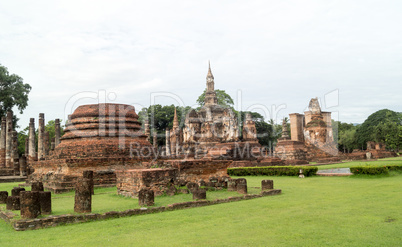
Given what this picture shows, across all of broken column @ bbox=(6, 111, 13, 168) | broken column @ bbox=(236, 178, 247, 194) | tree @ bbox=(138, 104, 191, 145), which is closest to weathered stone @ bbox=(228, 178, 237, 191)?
broken column @ bbox=(236, 178, 247, 194)

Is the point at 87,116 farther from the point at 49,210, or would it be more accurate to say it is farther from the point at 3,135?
the point at 3,135

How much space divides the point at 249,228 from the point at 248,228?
2 centimetres

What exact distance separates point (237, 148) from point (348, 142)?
126ft

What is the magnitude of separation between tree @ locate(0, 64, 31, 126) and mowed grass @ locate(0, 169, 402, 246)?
31.1m

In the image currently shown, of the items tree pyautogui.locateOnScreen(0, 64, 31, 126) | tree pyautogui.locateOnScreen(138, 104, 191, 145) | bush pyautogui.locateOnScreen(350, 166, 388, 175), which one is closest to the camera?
bush pyautogui.locateOnScreen(350, 166, 388, 175)

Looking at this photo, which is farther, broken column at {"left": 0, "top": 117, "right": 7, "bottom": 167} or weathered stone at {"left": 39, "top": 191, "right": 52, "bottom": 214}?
broken column at {"left": 0, "top": 117, "right": 7, "bottom": 167}

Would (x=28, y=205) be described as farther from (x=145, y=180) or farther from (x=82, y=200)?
(x=145, y=180)

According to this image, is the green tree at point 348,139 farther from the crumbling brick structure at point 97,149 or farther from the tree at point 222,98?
the crumbling brick structure at point 97,149

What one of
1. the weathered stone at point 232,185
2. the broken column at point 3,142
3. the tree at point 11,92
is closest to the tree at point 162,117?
the tree at point 11,92

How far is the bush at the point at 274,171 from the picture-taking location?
16.0 meters

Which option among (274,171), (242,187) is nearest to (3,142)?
(274,171)

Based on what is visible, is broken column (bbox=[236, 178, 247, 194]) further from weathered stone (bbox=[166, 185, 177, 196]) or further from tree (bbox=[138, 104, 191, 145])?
tree (bbox=[138, 104, 191, 145])

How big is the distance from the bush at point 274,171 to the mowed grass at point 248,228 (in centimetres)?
806

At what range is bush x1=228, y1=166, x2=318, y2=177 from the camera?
16.0 m
